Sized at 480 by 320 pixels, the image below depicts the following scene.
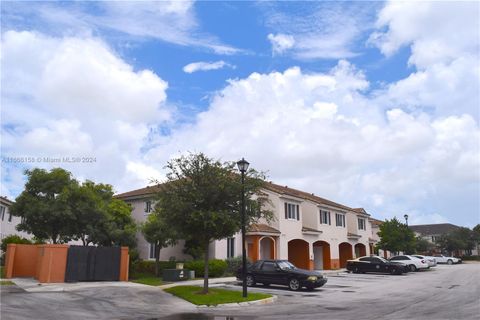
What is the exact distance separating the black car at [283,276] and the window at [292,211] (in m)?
13.4

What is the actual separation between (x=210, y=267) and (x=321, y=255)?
18503 millimetres

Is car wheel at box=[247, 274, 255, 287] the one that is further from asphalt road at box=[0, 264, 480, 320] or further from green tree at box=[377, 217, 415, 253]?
green tree at box=[377, 217, 415, 253]

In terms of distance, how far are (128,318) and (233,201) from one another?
7.62m

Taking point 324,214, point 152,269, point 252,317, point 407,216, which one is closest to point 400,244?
point 407,216

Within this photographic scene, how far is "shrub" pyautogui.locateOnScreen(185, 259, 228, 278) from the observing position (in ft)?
98.0

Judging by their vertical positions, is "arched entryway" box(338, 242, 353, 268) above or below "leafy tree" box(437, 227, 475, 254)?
below

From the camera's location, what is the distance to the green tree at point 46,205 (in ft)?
94.2

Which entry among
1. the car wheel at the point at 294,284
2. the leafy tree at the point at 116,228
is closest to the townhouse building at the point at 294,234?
the leafy tree at the point at 116,228

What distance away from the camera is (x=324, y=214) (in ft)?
146

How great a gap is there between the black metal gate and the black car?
7846 millimetres

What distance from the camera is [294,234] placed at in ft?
127

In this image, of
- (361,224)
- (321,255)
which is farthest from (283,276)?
(361,224)

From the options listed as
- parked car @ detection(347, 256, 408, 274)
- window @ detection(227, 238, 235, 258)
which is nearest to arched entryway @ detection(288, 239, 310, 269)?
parked car @ detection(347, 256, 408, 274)

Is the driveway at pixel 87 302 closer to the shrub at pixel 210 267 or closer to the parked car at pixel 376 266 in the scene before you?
the shrub at pixel 210 267
